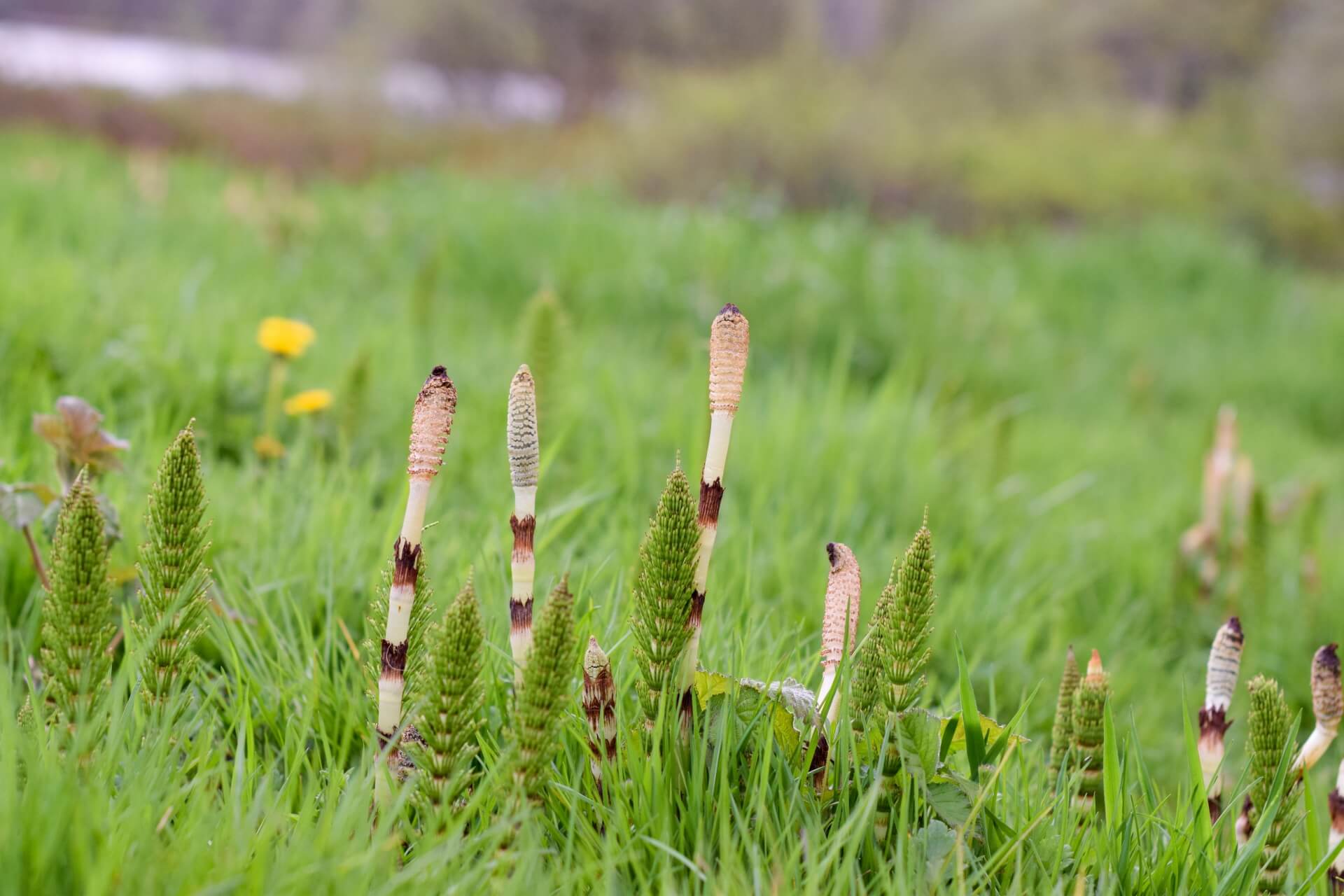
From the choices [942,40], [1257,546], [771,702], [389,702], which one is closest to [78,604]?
[389,702]

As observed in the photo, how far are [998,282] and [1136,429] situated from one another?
187 cm

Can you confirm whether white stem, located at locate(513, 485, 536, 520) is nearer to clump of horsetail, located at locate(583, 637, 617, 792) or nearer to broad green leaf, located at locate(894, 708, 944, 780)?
clump of horsetail, located at locate(583, 637, 617, 792)

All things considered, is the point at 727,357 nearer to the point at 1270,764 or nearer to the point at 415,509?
the point at 415,509

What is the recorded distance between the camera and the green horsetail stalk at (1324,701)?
115 cm

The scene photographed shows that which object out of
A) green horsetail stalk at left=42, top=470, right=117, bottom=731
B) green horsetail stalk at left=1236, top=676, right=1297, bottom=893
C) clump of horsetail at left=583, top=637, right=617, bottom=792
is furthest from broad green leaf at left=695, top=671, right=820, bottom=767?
green horsetail stalk at left=42, top=470, right=117, bottom=731

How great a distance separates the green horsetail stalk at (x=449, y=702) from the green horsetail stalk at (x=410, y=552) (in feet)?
0.13

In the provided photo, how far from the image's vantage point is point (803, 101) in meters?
9.88

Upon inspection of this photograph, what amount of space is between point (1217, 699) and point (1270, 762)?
80 mm

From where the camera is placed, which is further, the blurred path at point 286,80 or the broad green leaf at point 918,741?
the blurred path at point 286,80

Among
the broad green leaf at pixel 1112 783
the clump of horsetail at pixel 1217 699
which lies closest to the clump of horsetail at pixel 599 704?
the broad green leaf at pixel 1112 783

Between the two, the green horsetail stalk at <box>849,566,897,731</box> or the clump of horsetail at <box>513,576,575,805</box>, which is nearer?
the clump of horsetail at <box>513,576,575,805</box>

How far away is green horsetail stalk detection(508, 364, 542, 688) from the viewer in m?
0.95

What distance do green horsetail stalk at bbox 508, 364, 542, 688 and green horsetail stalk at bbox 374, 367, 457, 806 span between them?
6cm

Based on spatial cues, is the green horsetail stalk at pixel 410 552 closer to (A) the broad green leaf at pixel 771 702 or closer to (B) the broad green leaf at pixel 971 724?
(A) the broad green leaf at pixel 771 702
